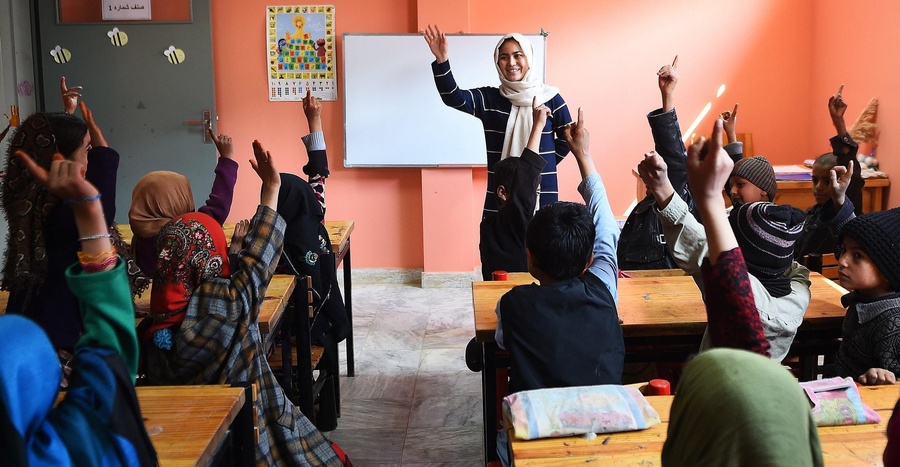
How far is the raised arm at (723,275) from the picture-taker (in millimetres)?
1164

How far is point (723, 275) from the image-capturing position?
3.97ft

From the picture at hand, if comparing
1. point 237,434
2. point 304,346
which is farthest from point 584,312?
point 304,346

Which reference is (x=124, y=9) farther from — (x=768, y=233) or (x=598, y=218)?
(x=768, y=233)

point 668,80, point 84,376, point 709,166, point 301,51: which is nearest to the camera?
point 84,376

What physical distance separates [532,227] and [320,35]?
3.76 m

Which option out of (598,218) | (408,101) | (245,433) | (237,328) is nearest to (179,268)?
(237,328)

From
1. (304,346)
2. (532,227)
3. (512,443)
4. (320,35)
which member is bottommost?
(304,346)

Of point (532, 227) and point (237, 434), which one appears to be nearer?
point (237, 434)

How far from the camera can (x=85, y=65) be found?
17.3 ft

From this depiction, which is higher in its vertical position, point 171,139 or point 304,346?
point 171,139

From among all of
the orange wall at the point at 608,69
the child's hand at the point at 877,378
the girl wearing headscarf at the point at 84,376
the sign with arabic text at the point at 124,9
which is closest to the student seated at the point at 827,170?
the child's hand at the point at 877,378

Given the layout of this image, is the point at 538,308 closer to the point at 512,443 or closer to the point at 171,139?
the point at 512,443

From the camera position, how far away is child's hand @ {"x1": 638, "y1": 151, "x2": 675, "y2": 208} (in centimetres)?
157

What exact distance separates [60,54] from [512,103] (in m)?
3.27
